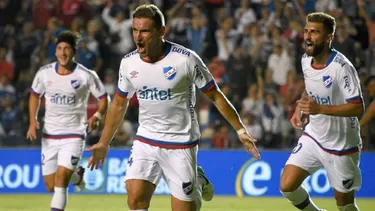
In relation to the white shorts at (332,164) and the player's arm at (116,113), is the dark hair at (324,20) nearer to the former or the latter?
the white shorts at (332,164)

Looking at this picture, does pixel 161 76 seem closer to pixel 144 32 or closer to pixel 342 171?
pixel 144 32

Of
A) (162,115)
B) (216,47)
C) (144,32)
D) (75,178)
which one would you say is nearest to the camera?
(144,32)

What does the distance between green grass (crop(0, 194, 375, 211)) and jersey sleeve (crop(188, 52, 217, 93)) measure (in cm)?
524

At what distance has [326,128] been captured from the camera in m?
9.51

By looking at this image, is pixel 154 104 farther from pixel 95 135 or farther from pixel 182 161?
pixel 95 135

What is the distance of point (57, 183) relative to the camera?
10.9 metres

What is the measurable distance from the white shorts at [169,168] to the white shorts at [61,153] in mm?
3173

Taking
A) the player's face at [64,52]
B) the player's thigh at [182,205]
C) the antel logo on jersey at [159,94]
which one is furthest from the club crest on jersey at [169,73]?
the player's face at [64,52]

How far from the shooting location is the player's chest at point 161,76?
322 inches

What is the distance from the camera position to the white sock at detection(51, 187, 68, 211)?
1054 cm

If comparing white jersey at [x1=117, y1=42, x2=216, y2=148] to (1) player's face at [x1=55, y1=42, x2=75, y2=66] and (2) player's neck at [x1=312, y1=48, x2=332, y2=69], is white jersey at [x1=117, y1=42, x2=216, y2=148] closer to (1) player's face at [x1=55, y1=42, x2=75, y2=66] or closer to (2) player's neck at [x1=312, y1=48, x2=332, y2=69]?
(2) player's neck at [x1=312, y1=48, x2=332, y2=69]

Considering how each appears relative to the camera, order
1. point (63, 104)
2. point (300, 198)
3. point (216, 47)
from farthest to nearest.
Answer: point (216, 47) < point (63, 104) < point (300, 198)

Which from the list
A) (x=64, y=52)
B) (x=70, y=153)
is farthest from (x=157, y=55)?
(x=64, y=52)

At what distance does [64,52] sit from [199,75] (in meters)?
3.88
